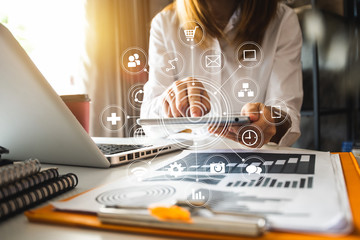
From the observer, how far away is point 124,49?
66 centimetres

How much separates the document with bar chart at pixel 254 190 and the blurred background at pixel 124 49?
25 cm

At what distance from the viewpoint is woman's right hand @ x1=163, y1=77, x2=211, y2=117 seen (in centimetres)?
44

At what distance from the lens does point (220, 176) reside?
0.31m

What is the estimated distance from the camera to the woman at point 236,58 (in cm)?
54

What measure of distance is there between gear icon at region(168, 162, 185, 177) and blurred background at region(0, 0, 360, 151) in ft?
0.66

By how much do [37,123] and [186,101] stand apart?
0.21 m

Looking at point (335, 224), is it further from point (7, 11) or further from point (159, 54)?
point (7, 11)
